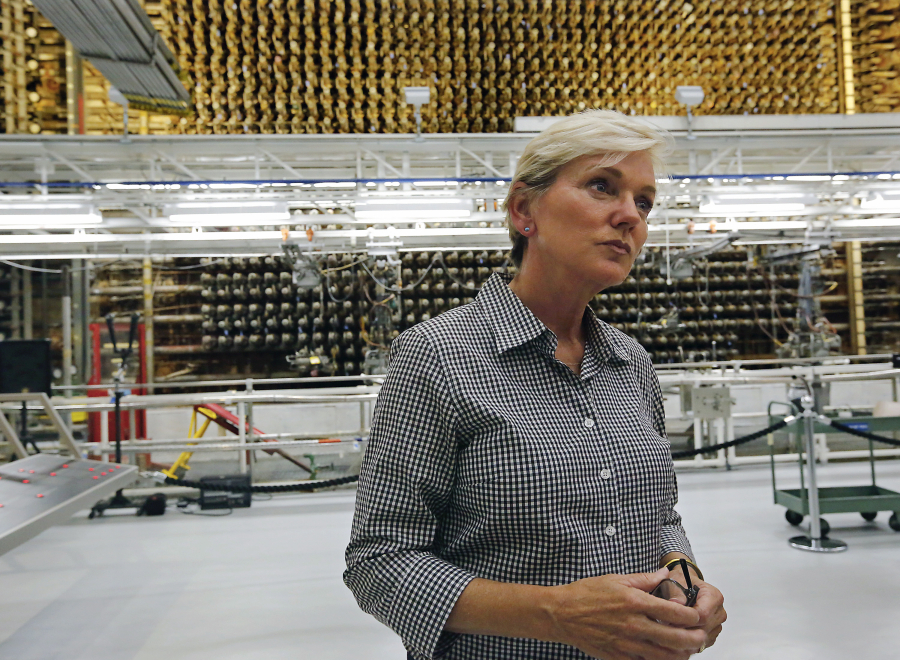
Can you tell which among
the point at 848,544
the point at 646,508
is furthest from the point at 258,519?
the point at 646,508

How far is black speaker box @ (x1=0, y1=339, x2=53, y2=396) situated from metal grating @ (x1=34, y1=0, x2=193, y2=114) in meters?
2.57

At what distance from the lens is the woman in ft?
2.53

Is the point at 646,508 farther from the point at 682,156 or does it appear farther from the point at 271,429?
the point at 682,156

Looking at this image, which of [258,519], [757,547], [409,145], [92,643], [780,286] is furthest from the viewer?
[780,286]

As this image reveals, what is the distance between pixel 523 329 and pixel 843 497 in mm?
4188

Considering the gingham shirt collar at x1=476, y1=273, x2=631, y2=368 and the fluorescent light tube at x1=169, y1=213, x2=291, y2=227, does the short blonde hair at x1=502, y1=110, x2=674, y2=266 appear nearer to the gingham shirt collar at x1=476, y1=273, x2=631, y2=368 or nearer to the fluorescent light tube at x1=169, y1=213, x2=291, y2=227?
the gingham shirt collar at x1=476, y1=273, x2=631, y2=368

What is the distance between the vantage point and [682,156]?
309 inches

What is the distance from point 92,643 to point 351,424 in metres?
4.39

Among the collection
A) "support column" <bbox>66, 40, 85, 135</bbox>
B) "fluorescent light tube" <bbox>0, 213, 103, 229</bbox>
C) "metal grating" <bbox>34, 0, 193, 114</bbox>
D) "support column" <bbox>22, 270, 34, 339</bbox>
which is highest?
"support column" <bbox>66, 40, 85, 135</bbox>

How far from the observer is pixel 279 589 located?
10.9 feet

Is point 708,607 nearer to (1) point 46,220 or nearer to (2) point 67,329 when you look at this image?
(1) point 46,220

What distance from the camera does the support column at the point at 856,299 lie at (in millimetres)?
9680

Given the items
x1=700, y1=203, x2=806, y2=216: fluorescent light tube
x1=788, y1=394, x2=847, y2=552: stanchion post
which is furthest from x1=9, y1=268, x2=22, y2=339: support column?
x1=788, y1=394, x2=847, y2=552: stanchion post

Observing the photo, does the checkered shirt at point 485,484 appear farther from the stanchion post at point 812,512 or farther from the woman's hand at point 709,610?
the stanchion post at point 812,512
